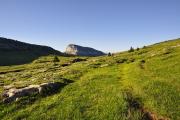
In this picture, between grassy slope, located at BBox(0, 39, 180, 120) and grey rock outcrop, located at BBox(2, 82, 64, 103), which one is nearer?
grassy slope, located at BBox(0, 39, 180, 120)

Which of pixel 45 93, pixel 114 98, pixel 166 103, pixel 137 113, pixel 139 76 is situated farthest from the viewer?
pixel 139 76

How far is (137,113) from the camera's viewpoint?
30.9 m

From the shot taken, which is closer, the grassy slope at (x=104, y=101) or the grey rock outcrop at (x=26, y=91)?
the grassy slope at (x=104, y=101)

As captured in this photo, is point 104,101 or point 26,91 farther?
point 26,91

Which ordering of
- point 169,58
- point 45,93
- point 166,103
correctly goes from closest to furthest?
point 166,103, point 45,93, point 169,58

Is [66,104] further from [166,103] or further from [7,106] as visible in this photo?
[166,103]

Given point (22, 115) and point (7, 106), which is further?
point (7, 106)

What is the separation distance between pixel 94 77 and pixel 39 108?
59.8 ft

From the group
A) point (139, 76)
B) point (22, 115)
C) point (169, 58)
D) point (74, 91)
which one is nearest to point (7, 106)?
point (22, 115)

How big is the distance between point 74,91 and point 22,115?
1055cm

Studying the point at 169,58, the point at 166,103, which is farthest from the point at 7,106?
the point at 169,58

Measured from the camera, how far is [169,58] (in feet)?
217

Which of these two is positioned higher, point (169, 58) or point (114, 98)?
point (169, 58)

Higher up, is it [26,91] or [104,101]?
[26,91]
